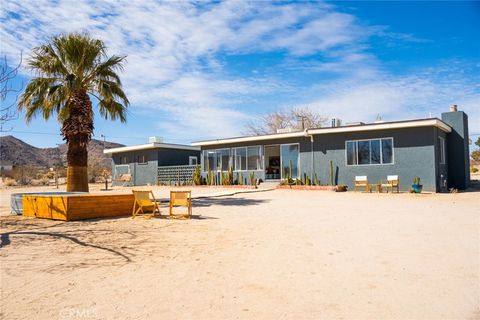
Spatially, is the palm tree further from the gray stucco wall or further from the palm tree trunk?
the gray stucco wall

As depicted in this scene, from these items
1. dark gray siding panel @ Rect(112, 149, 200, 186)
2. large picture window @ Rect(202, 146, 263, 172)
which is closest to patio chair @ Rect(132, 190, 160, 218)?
large picture window @ Rect(202, 146, 263, 172)

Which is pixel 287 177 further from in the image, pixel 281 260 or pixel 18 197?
pixel 281 260

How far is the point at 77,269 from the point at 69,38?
10.1 m

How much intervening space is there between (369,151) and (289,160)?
4642 mm

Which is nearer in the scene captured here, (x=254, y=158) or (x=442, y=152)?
(x=442, y=152)

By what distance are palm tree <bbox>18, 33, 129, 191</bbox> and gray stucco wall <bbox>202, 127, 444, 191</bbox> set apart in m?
11.8

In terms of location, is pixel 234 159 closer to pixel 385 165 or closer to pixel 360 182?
pixel 360 182

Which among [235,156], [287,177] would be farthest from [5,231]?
[235,156]

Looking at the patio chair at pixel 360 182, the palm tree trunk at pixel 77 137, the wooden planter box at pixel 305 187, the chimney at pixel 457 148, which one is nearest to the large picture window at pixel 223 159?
the wooden planter box at pixel 305 187

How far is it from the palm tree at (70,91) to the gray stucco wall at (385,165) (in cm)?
1178

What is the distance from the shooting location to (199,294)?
13.5ft

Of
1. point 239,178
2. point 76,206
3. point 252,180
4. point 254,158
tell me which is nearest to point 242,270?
point 76,206

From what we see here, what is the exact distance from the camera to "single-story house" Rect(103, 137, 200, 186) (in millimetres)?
28609

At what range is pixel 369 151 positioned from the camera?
1889cm
